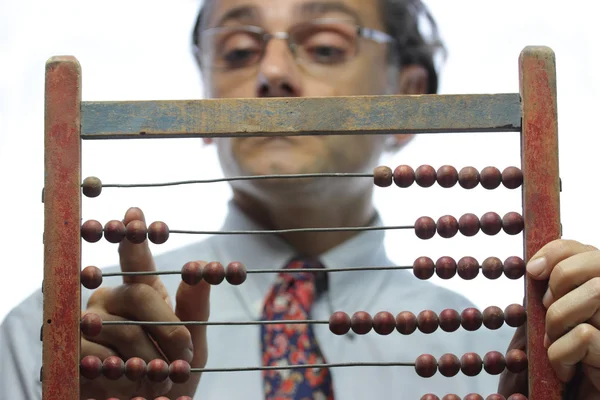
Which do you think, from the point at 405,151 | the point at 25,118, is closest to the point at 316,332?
the point at 405,151

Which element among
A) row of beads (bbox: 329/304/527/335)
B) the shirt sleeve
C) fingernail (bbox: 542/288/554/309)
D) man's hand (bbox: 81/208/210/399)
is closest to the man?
the shirt sleeve

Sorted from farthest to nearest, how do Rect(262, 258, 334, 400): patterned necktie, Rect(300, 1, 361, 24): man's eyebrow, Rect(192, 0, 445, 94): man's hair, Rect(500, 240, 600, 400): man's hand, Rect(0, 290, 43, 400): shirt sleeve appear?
Rect(192, 0, 445, 94): man's hair, Rect(300, 1, 361, 24): man's eyebrow, Rect(0, 290, 43, 400): shirt sleeve, Rect(262, 258, 334, 400): patterned necktie, Rect(500, 240, 600, 400): man's hand

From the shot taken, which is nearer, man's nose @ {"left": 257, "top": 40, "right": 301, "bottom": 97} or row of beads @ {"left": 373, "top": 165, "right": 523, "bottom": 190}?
row of beads @ {"left": 373, "top": 165, "right": 523, "bottom": 190}

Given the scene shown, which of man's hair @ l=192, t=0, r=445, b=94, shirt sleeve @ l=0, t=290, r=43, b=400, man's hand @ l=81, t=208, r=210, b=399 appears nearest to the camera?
man's hand @ l=81, t=208, r=210, b=399

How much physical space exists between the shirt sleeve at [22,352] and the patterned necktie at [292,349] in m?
0.38

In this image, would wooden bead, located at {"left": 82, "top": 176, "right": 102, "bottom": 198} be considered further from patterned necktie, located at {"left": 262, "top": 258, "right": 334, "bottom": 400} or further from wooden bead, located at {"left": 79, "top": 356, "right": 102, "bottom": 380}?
→ patterned necktie, located at {"left": 262, "top": 258, "right": 334, "bottom": 400}

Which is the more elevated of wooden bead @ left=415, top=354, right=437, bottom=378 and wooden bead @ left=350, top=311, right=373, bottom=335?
wooden bead @ left=350, top=311, right=373, bottom=335

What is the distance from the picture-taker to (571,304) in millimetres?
1047

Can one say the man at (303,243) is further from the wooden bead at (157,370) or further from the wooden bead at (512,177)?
the wooden bead at (512,177)

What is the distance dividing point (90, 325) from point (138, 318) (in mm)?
122

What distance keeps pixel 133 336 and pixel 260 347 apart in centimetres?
39

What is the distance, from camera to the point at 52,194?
1.09 m

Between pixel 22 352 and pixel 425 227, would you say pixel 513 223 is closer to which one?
pixel 425 227

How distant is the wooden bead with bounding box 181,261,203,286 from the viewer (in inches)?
44.4
